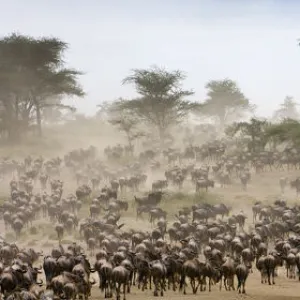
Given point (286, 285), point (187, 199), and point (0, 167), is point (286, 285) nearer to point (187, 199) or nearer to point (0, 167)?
point (187, 199)

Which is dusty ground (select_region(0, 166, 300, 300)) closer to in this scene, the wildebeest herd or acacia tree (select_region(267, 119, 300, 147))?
the wildebeest herd

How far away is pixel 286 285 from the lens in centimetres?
1934

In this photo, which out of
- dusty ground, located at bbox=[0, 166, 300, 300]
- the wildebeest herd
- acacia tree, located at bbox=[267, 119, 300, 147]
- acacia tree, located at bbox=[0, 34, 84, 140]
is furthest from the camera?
acacia tree, located at bbox=[0, 34, 84, 140]

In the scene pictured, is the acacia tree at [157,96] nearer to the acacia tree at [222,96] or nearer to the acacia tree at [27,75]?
the acacia tree at [27,75]

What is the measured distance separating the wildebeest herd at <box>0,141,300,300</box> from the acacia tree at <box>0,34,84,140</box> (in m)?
10.3

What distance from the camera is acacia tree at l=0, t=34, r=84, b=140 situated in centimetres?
6031

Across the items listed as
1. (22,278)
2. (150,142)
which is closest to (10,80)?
(150,142)

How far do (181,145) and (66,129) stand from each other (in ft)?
69.3

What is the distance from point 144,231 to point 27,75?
37858 millimetres

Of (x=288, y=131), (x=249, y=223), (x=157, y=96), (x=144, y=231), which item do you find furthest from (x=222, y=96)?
(x=144, y=231)

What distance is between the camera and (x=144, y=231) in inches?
1167

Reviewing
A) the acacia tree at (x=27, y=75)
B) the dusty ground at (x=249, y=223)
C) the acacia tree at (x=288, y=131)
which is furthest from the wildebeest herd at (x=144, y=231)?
the acacia tree at (x=27, y=75)

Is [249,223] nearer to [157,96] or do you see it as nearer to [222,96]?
[157,96]

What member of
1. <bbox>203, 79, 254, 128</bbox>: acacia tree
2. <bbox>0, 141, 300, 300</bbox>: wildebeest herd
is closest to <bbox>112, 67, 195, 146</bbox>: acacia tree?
<bbox>0, 141, 300, 300</bbox>: wildebeest herd
